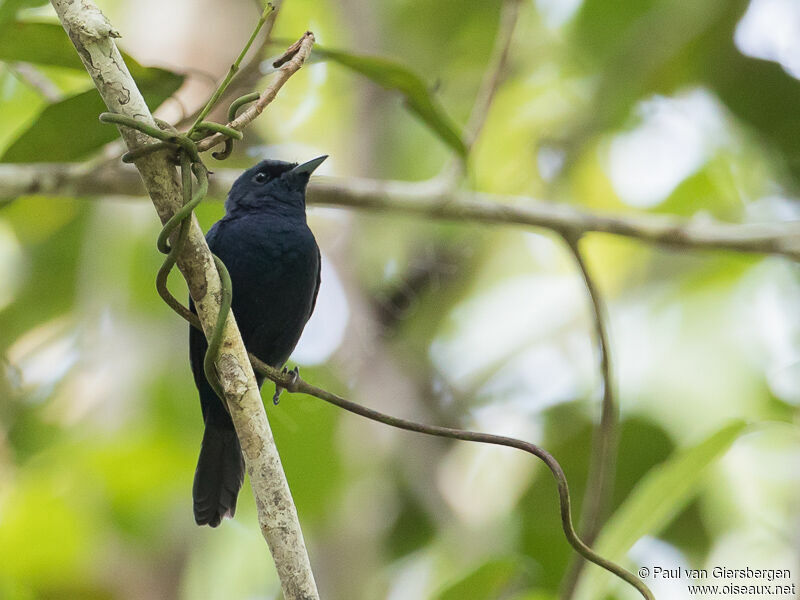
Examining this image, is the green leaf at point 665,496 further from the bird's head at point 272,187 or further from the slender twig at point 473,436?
the bird's head at point 272,187

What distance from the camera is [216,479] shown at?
2596mm

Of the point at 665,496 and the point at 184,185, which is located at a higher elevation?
the point at 184,185

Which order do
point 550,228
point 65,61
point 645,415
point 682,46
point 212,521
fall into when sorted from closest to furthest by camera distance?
1. point 212,521
2. point 65,61
3. point 550,228
4. point 645,415
5. point 682,46

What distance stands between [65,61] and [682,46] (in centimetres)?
323

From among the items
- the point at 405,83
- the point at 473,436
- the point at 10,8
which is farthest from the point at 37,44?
the point at 473,436

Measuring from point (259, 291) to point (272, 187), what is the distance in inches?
16.7

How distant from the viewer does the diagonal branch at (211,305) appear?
155cm

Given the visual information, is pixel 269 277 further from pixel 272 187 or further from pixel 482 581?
pixel 482 581

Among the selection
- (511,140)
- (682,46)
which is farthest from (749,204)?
(511,140)

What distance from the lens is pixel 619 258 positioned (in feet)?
18.0

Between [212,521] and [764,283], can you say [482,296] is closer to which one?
[764,283]

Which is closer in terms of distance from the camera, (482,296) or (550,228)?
(550,228)

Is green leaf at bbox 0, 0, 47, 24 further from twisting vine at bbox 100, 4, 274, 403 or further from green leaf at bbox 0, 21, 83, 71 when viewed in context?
twisting vine at bbox 100, 4, 274, 403

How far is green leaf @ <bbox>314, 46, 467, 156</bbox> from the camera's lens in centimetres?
296
